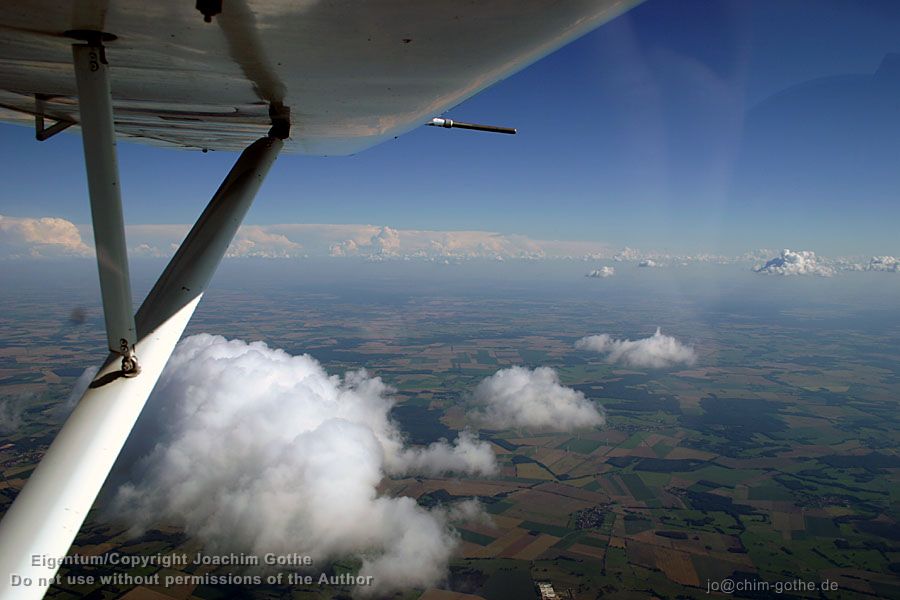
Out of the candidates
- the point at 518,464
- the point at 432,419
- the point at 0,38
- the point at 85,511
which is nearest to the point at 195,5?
the point at 0,38

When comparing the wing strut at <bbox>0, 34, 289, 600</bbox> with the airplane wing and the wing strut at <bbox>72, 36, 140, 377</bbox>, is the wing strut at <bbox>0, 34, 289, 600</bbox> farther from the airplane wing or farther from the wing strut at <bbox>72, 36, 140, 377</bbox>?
the airplane wing

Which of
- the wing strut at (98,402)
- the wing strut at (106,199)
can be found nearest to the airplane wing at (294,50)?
the wing strut at (106,199)

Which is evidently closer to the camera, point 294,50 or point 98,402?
point 294,50

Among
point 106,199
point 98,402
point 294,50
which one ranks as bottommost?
point 98,402

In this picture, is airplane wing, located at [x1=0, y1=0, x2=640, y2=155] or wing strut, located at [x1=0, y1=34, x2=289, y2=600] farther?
wing strut, located at [x1=0, y1=34, x2=289, y2=600]

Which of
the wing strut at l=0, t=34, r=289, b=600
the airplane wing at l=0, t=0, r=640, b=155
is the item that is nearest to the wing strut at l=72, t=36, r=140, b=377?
the wing strut at l=0, t=34, r=289, b=600

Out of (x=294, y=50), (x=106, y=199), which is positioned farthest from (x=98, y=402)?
(x=294, y=50)

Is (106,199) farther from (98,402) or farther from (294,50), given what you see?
(294,50)
